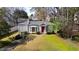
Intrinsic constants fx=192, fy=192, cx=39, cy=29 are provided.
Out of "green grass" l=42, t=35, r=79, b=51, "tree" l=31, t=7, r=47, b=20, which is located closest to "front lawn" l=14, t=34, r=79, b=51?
"green grass" l=42, t=35, r=79, b=51

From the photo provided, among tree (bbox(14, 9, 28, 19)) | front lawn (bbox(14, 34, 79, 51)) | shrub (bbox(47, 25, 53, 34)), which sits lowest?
front lawn (bbox(14, 34, 79, 51))

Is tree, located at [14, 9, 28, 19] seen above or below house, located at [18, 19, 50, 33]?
above

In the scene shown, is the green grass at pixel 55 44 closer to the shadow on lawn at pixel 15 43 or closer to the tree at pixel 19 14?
the shadow on lawn at pixel 15 43

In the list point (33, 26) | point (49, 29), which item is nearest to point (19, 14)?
point (33, 26)

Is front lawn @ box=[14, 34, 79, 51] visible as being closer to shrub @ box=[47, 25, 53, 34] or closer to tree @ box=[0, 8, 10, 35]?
shrub @ box=[47, 25, 53, 34]

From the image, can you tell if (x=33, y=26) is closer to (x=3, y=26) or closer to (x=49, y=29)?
(x=49, y=29)

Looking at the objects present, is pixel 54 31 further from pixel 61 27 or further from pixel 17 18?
pixel 17 18
